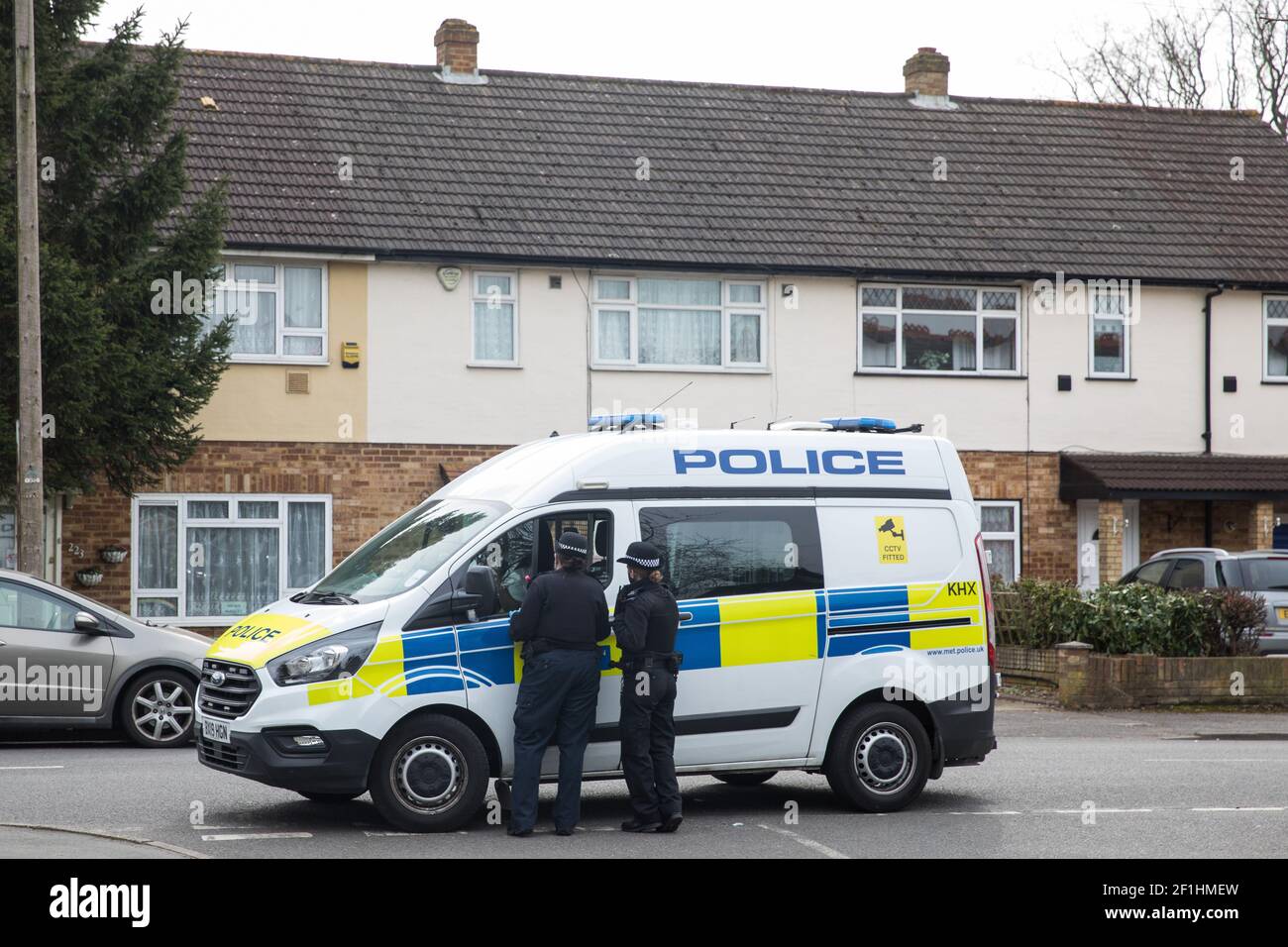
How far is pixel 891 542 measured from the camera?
440 inches

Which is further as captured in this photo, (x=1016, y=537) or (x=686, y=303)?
(x=1016, y=537)

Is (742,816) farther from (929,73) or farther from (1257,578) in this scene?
(929,73)

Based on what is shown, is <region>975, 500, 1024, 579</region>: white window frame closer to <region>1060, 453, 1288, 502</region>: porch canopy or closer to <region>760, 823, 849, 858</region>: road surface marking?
<region>1060, 453, 1288, 502</region>: porch canopy

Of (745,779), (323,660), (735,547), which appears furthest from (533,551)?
(745,779)

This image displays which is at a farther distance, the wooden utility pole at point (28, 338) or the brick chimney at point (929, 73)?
the brick chimney at point (929, 73)

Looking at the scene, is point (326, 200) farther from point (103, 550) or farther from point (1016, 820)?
point (1016, 820)

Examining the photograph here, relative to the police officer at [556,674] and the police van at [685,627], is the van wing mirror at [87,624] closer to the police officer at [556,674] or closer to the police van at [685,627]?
the police van at [685,627]

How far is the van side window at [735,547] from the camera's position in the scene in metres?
10.7

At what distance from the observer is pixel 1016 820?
10.8 m

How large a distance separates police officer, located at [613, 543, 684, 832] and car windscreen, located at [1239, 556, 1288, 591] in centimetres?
1231

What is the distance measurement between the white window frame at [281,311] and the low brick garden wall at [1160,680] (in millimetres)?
10907

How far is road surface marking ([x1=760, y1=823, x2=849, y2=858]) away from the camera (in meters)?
9.44

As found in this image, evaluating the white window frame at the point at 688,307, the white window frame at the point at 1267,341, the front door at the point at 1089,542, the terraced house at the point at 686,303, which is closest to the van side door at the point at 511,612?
the terraced house at the point at 686,303

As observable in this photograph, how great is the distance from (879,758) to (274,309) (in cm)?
1474
